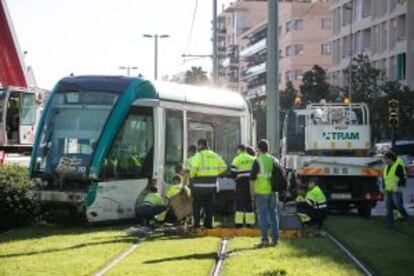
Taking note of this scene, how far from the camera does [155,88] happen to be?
19.3 metres

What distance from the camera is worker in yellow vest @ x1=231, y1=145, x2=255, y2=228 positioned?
58.8 feet

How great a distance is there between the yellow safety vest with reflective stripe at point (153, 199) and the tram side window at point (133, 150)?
639 mm

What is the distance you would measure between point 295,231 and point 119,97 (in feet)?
14.9

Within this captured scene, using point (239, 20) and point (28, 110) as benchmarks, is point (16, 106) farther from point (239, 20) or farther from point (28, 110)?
point (239, 20)

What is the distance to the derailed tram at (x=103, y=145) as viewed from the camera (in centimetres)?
1802

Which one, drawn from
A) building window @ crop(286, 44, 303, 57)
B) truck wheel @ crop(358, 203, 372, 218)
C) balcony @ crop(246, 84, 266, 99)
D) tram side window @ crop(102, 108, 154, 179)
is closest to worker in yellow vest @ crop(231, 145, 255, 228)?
tram side window @ crop(102, 108, 154, 179)

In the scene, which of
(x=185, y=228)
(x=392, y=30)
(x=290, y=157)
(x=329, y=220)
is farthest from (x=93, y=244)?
(x=392, y=30)

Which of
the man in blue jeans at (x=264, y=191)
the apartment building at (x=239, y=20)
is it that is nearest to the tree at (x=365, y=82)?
the man in blue jeans at (x=264, y=191)

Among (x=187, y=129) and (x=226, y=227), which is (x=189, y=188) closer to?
(x=226, y=227)

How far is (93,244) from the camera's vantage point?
49.8 feet

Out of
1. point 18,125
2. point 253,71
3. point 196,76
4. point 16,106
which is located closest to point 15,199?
point 16,106

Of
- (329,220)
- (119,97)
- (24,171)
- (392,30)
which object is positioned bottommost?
(329,220)

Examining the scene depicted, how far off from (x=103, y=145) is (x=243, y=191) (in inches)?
116

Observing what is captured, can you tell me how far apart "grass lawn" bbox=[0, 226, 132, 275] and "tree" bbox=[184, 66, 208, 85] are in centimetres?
7455
